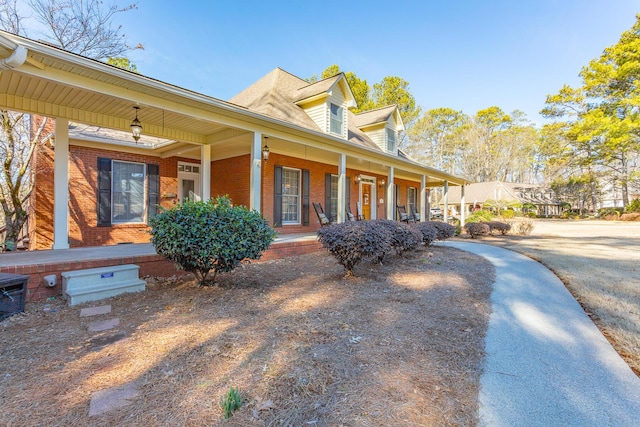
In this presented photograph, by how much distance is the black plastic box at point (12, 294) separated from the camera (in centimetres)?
318

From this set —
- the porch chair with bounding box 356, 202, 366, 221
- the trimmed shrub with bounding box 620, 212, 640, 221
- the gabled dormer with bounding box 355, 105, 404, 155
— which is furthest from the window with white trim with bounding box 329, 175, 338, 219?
the trimmed shrub with bounding box 620, 212, 640, 221

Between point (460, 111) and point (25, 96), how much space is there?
124 ft

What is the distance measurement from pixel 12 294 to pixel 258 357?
117 inches

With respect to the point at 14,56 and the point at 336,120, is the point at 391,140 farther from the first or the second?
the point at 14,56

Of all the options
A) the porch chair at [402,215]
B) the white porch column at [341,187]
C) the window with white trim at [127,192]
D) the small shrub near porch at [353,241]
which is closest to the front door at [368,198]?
the porch chair at [402,215]

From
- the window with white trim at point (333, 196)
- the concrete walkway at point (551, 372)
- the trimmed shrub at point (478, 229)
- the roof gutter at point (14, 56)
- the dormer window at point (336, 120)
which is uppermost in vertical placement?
the dormer window at point (336, 120)

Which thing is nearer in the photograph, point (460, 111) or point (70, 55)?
point (70, 55)

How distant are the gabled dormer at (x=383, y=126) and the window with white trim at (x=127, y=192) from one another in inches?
336

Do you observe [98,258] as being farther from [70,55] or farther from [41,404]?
[41,404]

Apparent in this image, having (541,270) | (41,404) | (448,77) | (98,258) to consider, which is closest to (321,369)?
(41,404)

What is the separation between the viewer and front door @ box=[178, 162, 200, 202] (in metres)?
9.46

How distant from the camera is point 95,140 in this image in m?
7.64

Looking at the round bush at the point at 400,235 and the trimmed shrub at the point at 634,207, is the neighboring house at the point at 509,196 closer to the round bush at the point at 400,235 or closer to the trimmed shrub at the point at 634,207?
the trimmed shrub at the point at 634,207

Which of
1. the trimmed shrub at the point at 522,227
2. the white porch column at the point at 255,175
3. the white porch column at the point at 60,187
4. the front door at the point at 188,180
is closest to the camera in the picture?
the white porch column at the point at 60,187
